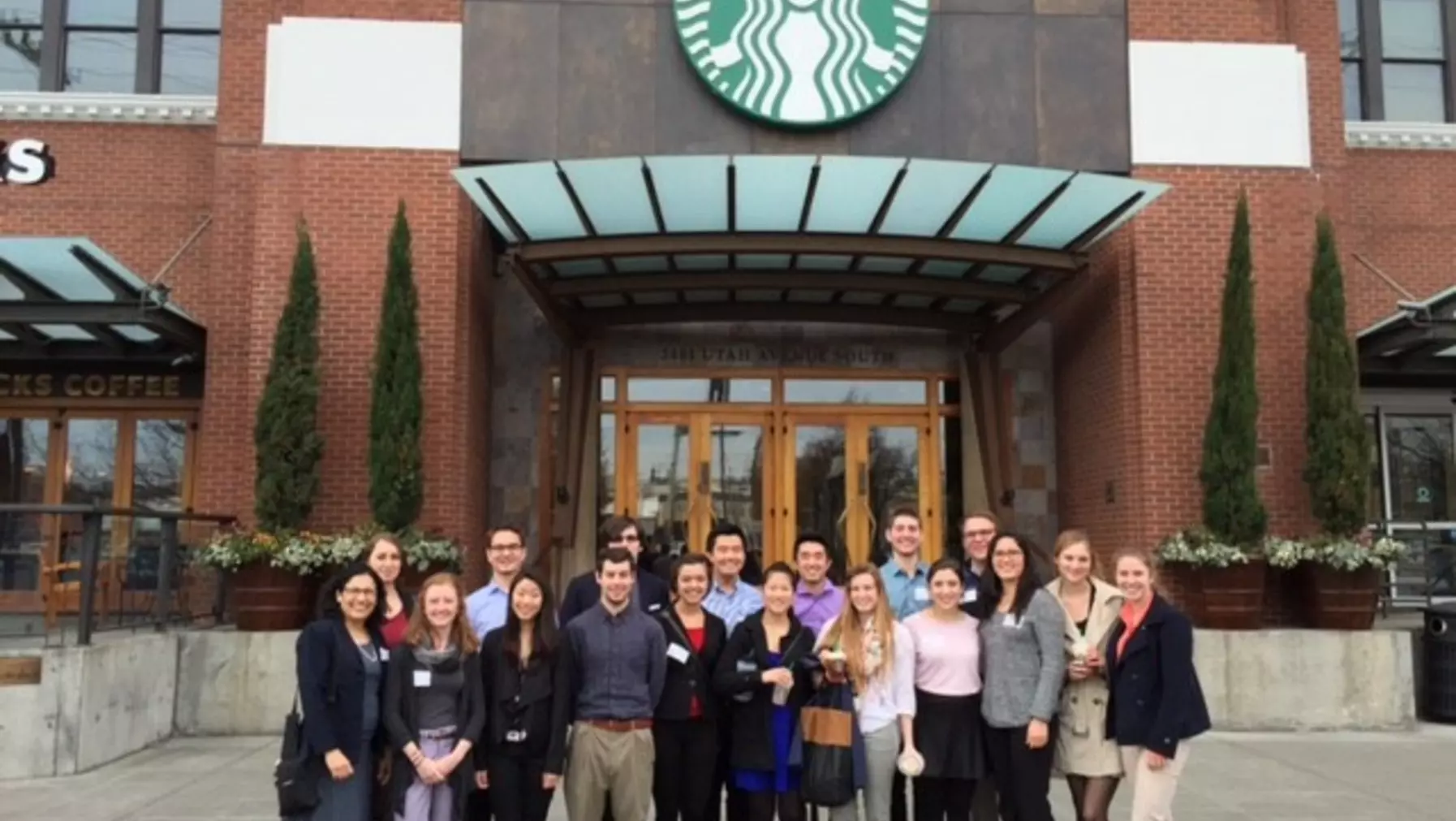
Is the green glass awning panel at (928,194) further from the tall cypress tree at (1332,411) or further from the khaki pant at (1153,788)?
the khaki pant at (1153,788)

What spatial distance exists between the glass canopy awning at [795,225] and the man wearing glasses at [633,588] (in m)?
4.39

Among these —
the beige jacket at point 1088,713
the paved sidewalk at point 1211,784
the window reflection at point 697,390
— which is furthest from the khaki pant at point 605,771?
the window reflection at point 697,390

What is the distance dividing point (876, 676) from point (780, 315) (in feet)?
28.3

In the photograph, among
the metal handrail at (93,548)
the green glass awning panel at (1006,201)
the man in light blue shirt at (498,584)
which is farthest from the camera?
the green glass awning panel at (1006,201)

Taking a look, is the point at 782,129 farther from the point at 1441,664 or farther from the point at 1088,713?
the point at 1088,713

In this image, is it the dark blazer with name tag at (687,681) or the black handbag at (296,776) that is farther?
the dark blazer with name tag at (687,681)

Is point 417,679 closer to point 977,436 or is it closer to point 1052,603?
point 1052,603

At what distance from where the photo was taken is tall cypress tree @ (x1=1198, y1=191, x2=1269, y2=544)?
11.3 meters

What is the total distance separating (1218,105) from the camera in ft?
41.5

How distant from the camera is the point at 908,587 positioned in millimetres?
6637

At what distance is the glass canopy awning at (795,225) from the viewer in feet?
34.3

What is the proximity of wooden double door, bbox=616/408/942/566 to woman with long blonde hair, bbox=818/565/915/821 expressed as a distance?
27.0 ft

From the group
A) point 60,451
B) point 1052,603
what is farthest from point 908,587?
point 60,451

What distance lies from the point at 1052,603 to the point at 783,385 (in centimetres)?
875
